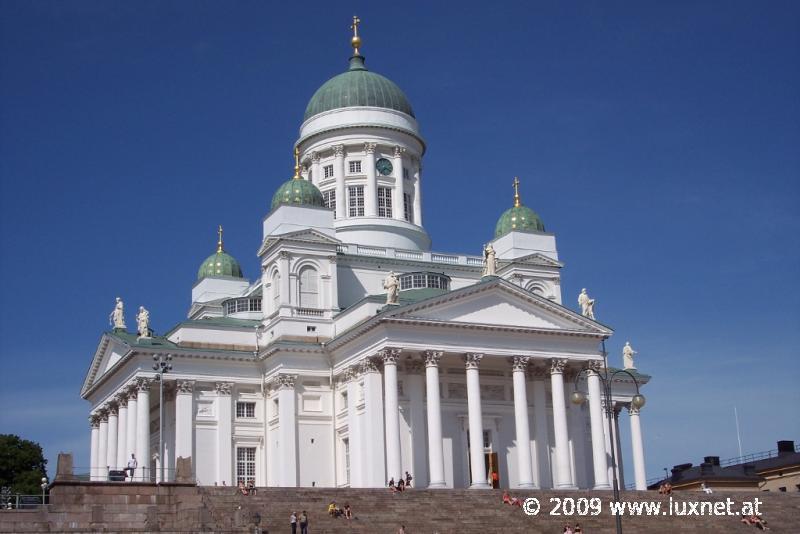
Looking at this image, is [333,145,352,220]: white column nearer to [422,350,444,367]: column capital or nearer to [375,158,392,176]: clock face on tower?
[375,158,392,176]: clock face on tower

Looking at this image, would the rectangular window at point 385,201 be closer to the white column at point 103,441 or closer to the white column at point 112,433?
the white column at point 112,433

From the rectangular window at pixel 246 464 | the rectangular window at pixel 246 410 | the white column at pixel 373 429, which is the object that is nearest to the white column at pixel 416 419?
the white column at pixel 373 429

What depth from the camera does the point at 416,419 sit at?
56719 mm

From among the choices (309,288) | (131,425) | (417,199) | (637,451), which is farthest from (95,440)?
(637,451)

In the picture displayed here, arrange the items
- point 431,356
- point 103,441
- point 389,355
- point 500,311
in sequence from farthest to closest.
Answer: point 103,441 → point 500,311 → point 431,356 → point 389,355

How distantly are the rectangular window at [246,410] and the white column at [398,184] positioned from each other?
15.5 meters

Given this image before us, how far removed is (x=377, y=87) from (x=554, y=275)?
52.4 feet

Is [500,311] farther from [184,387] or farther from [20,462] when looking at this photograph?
[20,462]

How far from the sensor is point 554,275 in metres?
69.9

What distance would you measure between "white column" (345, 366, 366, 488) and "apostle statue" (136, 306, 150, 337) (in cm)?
1088

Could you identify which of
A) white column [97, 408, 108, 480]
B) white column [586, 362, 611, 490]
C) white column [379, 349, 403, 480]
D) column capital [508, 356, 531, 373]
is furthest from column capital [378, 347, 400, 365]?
white column [97, 408, 108, 480]

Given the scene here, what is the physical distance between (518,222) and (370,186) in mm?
9079

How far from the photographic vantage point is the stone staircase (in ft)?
134

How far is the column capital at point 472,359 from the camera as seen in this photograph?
56.2 meters
